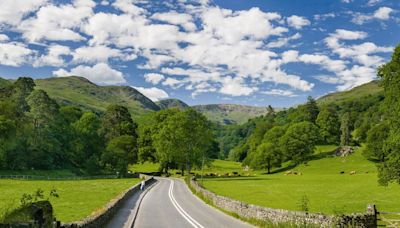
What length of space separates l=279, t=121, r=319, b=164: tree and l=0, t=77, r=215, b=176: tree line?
129 ft

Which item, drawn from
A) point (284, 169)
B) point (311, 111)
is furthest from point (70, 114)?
point (311, 111)

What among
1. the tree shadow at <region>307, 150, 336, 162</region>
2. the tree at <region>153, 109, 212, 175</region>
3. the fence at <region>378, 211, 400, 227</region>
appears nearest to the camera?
the fence at <region>378, 211, 400, 227</region>

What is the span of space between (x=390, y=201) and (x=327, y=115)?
12697cm

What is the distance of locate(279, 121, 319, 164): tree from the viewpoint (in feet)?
451

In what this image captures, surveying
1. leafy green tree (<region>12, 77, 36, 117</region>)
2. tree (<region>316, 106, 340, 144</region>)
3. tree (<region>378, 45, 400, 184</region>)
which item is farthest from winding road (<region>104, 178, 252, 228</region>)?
tree (<region>316, 106, 340, 144</region>)

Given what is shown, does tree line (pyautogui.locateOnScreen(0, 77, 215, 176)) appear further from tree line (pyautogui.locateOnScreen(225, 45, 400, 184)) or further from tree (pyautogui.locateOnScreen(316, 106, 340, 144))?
tree (pyautogui.locateOnScreen(316, 106, 340, 144))

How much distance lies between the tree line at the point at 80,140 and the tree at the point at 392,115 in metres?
60.8

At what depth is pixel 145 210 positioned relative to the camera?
1548 inches

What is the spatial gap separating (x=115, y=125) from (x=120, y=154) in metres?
23.8

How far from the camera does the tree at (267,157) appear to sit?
433ft

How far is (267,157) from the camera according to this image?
132 m

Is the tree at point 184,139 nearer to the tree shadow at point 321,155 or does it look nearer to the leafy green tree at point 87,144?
the leafy green tree at point 87,144

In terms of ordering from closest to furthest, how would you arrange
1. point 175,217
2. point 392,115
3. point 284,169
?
point 175,217
point 392,115
point 284,169

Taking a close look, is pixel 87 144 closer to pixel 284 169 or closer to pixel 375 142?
pixel 284 169
